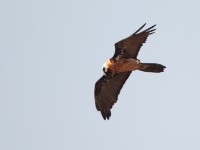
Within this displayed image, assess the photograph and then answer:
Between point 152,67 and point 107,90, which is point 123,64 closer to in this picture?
point 152,67

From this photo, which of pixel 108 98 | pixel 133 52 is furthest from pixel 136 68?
pixel 108 98

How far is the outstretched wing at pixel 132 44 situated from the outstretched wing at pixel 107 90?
121 cm

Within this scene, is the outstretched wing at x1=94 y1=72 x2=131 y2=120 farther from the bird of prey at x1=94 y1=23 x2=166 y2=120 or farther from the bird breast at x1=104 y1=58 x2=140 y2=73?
the bird breast at x1=104 y1=58 x2=140 y2=73

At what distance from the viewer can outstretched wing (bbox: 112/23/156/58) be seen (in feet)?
54.0

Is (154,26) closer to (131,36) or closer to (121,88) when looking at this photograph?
(131,36)

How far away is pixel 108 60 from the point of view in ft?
55.6

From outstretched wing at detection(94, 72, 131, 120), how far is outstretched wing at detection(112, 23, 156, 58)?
1.21 meters

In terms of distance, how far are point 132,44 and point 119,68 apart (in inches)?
35.9

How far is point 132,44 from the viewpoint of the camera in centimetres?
1678

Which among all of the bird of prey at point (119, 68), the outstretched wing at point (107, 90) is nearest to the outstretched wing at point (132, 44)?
the bird of prey at point (119, 68)

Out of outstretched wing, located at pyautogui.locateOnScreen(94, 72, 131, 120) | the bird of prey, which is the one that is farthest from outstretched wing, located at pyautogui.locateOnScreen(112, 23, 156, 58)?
outstretched wing, located at pyautogui.locateOnScreen(94, 72, 131, 120)

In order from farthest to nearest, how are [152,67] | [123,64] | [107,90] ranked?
[107,90]
[123,64]
[152,67]

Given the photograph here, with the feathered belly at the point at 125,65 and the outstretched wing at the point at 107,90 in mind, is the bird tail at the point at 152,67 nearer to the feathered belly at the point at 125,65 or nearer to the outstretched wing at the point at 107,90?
the feathered belly at the point at 125,65

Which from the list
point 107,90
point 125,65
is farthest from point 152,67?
point 107,90
